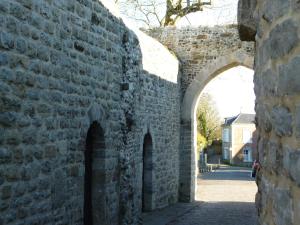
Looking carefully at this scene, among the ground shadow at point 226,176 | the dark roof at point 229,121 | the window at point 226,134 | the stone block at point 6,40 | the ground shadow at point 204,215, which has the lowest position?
the ground shadow at point 204,215

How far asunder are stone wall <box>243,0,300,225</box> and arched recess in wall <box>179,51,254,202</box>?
12.9 m

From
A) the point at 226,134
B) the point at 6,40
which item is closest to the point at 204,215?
the point at 6,40

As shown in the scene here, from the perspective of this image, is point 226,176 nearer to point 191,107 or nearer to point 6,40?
point 191,107

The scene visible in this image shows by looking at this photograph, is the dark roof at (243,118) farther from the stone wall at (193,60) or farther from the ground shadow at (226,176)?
the stone wall at (193,60)

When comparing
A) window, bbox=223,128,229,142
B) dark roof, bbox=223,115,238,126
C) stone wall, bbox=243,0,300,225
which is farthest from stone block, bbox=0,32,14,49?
dark roof, bbox=223,115,238,126

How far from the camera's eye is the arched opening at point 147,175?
12.3m

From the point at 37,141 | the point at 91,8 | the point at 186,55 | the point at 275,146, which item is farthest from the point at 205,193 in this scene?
A: the point at 275,146

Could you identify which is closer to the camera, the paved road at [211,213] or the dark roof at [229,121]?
the paved road at [211,213]

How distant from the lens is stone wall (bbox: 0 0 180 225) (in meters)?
5.00

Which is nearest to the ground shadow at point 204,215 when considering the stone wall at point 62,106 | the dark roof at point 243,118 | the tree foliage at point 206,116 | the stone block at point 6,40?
the stone wall at point 62,106

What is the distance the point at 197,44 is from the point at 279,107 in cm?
1391

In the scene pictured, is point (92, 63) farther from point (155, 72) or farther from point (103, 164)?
point (155, 72)

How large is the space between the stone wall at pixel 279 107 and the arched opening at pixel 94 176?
513cm

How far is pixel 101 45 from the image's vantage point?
7.69m
